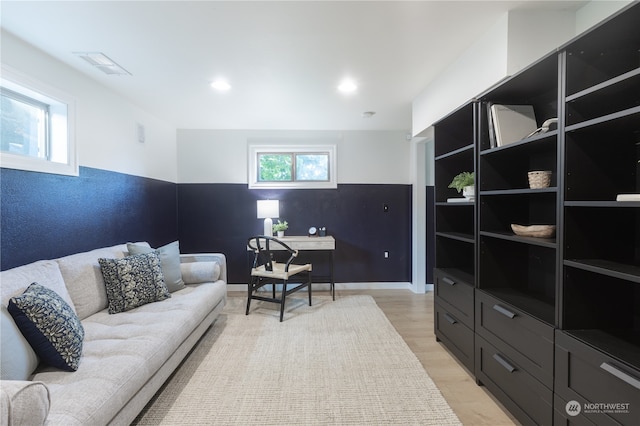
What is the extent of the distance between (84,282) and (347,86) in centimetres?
278

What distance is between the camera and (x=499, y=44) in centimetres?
182

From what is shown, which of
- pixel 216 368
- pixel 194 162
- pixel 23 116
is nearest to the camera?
pixel 23 116

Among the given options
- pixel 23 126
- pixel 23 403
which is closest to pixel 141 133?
pixel 23 126

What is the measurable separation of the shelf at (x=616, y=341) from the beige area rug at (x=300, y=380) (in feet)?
2.85

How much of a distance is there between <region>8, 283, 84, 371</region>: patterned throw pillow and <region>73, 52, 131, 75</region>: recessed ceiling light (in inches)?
69.1

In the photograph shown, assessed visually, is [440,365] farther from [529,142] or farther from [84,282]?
[84,282]

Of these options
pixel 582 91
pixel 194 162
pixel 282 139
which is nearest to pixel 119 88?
pixel 194 162

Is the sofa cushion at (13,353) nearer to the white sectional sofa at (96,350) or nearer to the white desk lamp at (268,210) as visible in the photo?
the white sectional sofa at (96,350)

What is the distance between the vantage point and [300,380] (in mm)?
2039

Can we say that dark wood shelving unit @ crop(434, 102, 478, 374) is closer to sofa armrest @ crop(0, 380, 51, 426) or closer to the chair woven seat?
the chair woven seat

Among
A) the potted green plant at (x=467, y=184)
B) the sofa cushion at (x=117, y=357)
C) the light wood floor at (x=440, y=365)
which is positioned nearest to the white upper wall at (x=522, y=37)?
the potted green plant at (x=467, y=184)

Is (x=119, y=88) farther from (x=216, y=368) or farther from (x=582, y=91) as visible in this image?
(x=582, y=91)

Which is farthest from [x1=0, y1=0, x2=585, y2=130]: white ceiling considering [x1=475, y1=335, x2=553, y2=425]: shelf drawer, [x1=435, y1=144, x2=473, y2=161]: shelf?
[x1=475, y1=335, x2=553, y2=425]: shelf drawer

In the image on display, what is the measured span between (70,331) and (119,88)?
7.71 ft
